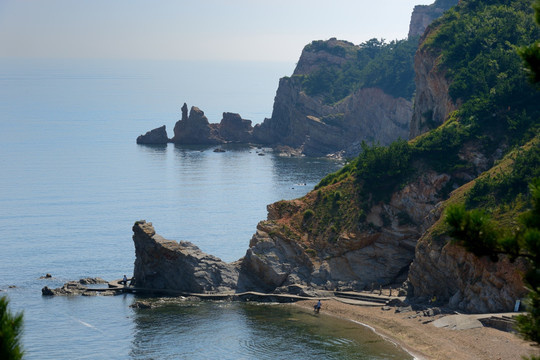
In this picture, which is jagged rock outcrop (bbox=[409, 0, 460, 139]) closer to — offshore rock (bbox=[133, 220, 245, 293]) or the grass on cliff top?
the grass on cliff top

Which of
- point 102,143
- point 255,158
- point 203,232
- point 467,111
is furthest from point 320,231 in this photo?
point 102,143

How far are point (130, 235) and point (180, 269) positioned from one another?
24816mm

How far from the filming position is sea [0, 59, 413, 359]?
184 ft

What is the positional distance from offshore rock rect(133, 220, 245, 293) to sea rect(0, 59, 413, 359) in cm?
203

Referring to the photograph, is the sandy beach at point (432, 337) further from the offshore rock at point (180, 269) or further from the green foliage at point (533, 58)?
the green foliage at point (533, 58)

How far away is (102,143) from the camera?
178250 mm

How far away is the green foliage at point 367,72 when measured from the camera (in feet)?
532

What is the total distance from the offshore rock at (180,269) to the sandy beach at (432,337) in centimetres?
970

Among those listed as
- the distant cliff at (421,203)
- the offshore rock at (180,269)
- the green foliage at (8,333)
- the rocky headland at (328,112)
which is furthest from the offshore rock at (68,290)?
the rocky headland at (328,112)

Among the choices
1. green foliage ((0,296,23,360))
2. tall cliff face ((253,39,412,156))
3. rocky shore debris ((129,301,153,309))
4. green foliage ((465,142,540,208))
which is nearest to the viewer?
green foliage ((0,296,23,360))

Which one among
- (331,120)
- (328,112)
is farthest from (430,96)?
(328,112)

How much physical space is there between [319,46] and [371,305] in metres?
136

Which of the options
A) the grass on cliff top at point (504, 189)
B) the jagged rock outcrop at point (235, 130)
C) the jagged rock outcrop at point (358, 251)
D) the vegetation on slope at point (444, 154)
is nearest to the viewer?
the grass on cliff top at point (504, 189)

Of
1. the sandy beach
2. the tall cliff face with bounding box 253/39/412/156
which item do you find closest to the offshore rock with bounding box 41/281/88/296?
the sandy beach
